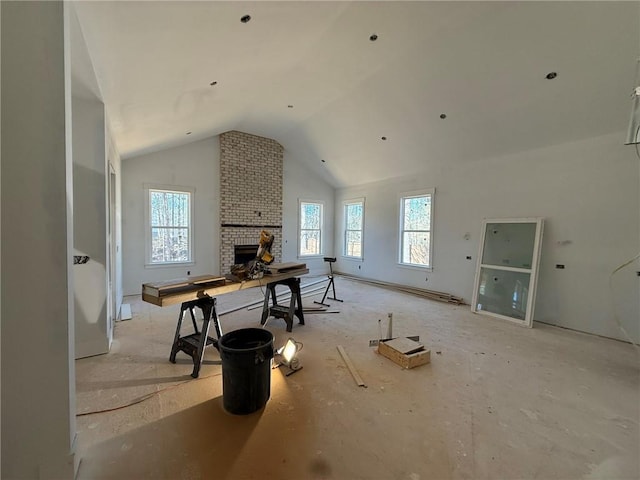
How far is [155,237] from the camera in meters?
5.98

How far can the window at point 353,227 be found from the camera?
26.5 feet

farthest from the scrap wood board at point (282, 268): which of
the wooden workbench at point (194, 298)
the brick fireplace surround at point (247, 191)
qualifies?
the brick fireplace surround at point (247, 191)

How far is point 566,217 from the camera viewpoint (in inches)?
169

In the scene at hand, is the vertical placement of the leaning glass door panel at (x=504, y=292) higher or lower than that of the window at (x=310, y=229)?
lower

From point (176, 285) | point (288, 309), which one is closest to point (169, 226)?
point (288, 309)

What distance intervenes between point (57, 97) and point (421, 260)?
6.35 metres

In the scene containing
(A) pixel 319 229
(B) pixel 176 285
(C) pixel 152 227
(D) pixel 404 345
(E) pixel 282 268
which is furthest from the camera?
(A) pixel 319 229

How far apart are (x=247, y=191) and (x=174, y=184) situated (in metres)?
1.63

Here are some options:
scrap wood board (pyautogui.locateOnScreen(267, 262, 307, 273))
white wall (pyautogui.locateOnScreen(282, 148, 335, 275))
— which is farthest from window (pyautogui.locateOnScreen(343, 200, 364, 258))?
scrap wood board (pyautogui.locateOnScreen(267, 262, 307, 273))

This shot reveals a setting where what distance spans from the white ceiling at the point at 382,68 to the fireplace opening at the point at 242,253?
2.68 metres

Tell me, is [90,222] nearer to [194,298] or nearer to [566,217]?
[194,298]

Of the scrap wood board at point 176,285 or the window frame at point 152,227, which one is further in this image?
the window frame at point 152,227

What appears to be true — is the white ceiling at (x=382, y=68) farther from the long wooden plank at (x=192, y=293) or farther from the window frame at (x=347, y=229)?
the window frame at (x=347, y=229)

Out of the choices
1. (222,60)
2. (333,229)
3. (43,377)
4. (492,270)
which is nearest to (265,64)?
(222,60)
